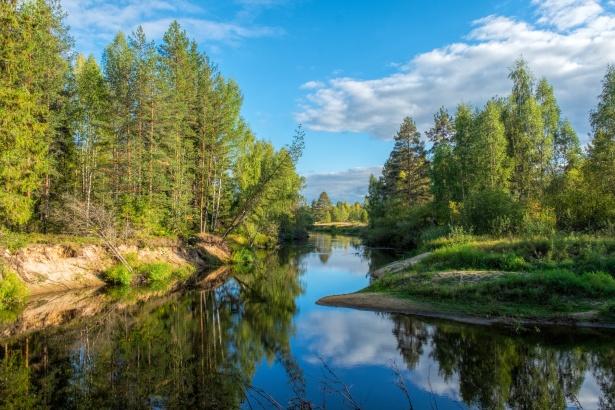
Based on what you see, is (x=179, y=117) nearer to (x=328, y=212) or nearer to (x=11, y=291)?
(x=11, y=291)

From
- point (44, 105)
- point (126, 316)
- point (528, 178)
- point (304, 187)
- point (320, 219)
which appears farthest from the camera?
point (320, 219)

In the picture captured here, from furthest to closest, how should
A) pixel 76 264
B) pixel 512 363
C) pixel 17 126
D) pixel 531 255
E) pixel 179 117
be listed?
pixel 179 117 → pixel 76 264 → pixel 531 255 → pixel 17 126 → pixel 512 363

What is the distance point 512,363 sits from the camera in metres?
12.4

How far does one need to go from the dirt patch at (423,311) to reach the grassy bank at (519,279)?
24cm

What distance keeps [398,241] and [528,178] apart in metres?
19.6

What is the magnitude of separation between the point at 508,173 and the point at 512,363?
111ft

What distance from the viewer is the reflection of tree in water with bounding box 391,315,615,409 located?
402 inches

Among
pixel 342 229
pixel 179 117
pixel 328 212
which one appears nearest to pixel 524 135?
pixel 179 117

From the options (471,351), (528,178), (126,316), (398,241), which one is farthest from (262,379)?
(398,241)

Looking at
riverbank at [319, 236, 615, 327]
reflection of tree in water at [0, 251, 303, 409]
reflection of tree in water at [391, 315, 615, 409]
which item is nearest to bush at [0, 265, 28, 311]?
reflection of tree in water at [0, 251, 303, 409]

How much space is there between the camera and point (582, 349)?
1336 cm

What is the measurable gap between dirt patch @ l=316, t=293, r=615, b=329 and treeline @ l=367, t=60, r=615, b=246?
11638 millimetres

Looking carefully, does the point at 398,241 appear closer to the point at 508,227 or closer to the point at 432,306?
the point at 508,227

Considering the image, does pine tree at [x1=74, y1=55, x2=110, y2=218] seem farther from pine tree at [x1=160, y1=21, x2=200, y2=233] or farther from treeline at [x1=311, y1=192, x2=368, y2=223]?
treeline at [x1=311, y1=192, x2=368, y2=223]
